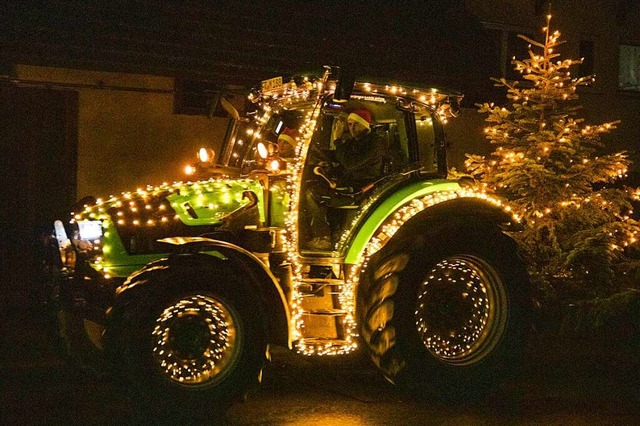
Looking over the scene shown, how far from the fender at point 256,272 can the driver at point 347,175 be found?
77cm

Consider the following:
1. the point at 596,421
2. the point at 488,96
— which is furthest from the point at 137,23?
the point at 596,421

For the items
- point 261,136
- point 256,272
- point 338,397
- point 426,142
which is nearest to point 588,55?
point 426,142

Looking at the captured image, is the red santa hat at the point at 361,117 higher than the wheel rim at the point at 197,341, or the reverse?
the red santa hat at the point at 361,117

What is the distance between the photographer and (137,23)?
12.7 meters

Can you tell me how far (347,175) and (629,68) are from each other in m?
13.4

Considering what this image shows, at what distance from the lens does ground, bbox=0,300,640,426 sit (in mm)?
6969

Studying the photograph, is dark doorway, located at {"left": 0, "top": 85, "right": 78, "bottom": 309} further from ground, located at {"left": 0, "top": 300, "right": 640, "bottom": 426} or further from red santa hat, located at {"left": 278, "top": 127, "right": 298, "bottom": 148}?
red santa hat, located at {"left": 278, "top": 127, "right": 298, "bottom": 148}

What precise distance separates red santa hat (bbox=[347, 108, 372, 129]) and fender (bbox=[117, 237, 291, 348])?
1.61m

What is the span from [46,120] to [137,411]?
21.6 feet

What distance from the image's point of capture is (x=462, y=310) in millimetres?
7801

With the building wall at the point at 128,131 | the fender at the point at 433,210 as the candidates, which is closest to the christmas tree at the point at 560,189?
the fender at the point at 433,210

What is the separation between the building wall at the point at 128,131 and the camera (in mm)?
12703

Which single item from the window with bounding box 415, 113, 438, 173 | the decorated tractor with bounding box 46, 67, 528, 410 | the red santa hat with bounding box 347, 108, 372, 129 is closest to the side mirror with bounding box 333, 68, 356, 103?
the decorated tractor with bounding box 46, 67, 528, 410

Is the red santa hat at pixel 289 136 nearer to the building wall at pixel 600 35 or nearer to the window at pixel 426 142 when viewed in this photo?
the window at pixel 426 142
